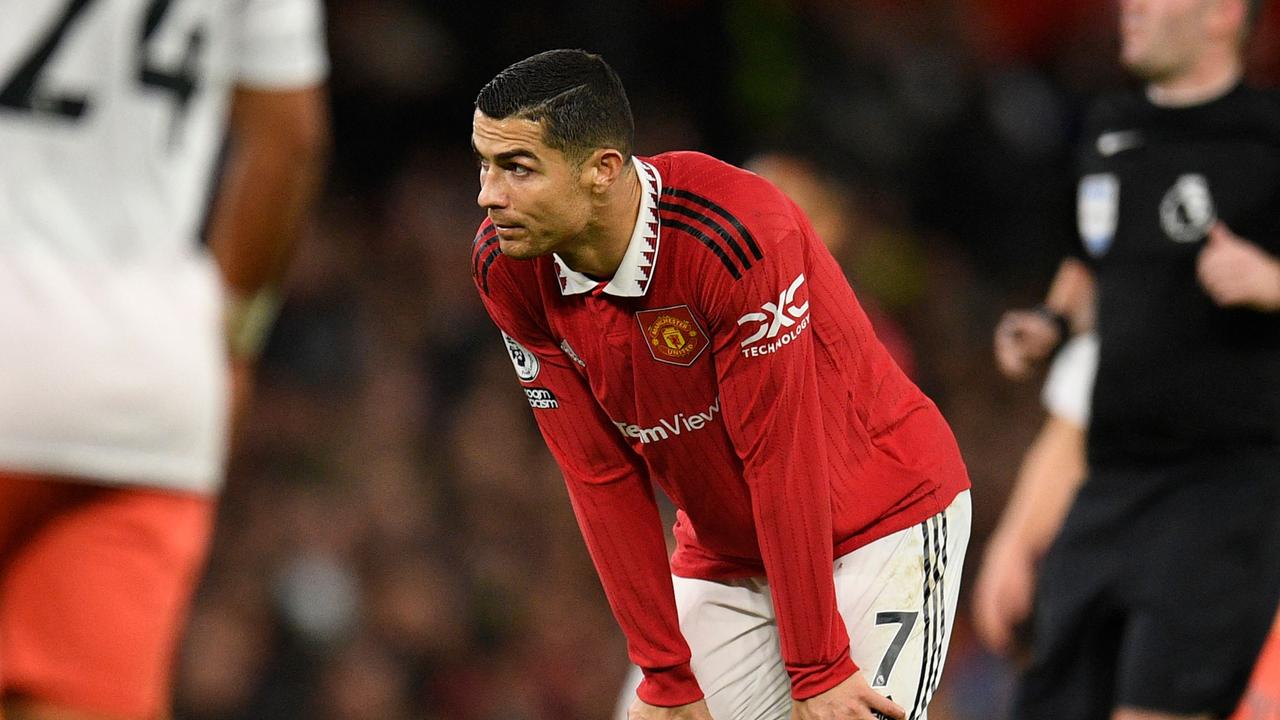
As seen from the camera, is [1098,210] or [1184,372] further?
[1098,210]

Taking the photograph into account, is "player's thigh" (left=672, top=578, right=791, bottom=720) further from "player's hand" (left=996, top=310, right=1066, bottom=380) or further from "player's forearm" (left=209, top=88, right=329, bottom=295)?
"player's hand" (left=996, top=310, right=1066, bottom=380)

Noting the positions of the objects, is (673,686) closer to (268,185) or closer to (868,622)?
(868,622)

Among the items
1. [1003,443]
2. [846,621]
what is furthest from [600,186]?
[1003,443]

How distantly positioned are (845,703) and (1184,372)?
1798 millimetres

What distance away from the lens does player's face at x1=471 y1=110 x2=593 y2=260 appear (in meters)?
2.76

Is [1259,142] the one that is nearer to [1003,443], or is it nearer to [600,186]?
[600,186]

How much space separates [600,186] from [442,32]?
330 inches

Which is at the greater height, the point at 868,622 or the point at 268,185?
the point at 268,185

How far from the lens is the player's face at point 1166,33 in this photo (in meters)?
4.37

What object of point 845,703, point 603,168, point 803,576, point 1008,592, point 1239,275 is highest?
point 603,168

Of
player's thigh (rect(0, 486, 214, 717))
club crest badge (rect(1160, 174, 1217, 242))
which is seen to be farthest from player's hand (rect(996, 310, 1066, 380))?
player's thigh (rect(0, 486, 214, 717))

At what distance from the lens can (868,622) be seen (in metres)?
3.24

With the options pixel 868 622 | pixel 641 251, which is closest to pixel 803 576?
pixel 868 622

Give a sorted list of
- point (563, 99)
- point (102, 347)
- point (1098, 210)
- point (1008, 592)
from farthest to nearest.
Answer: point (1008, 592)
point (1098, 210)
point (102, 347)
point (563, 99)
